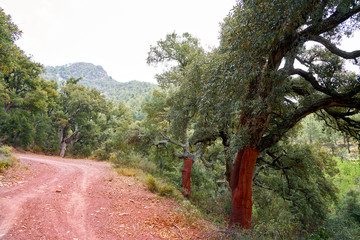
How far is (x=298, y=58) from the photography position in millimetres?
7129

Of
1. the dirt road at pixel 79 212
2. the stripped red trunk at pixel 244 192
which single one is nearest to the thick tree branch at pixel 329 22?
the stripped red trunk at pixel 244 192

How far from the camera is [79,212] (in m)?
5.16

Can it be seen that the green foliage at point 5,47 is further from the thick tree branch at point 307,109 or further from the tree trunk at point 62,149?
the tree trunk at point 62,149

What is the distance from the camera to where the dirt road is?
13.4 feet

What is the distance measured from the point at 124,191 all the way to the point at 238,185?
4.72 metres

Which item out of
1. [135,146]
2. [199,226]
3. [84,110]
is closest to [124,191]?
[199,226]

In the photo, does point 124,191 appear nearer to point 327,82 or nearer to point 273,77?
point 273,77

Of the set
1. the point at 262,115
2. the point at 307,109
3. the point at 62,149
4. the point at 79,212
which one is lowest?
the point at 62,149

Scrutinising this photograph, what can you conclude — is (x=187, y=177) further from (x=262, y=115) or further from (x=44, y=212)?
(x=44, y=212)

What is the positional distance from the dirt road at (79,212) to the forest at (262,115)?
65.2 inches

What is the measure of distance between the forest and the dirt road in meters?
1.66

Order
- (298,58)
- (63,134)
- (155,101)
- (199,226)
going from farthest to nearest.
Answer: (63,134), (155,101), (298,58), (199,226)

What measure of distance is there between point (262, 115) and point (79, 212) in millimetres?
6087

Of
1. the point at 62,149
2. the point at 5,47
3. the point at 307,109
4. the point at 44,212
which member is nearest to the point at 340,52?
the point at 307,109
